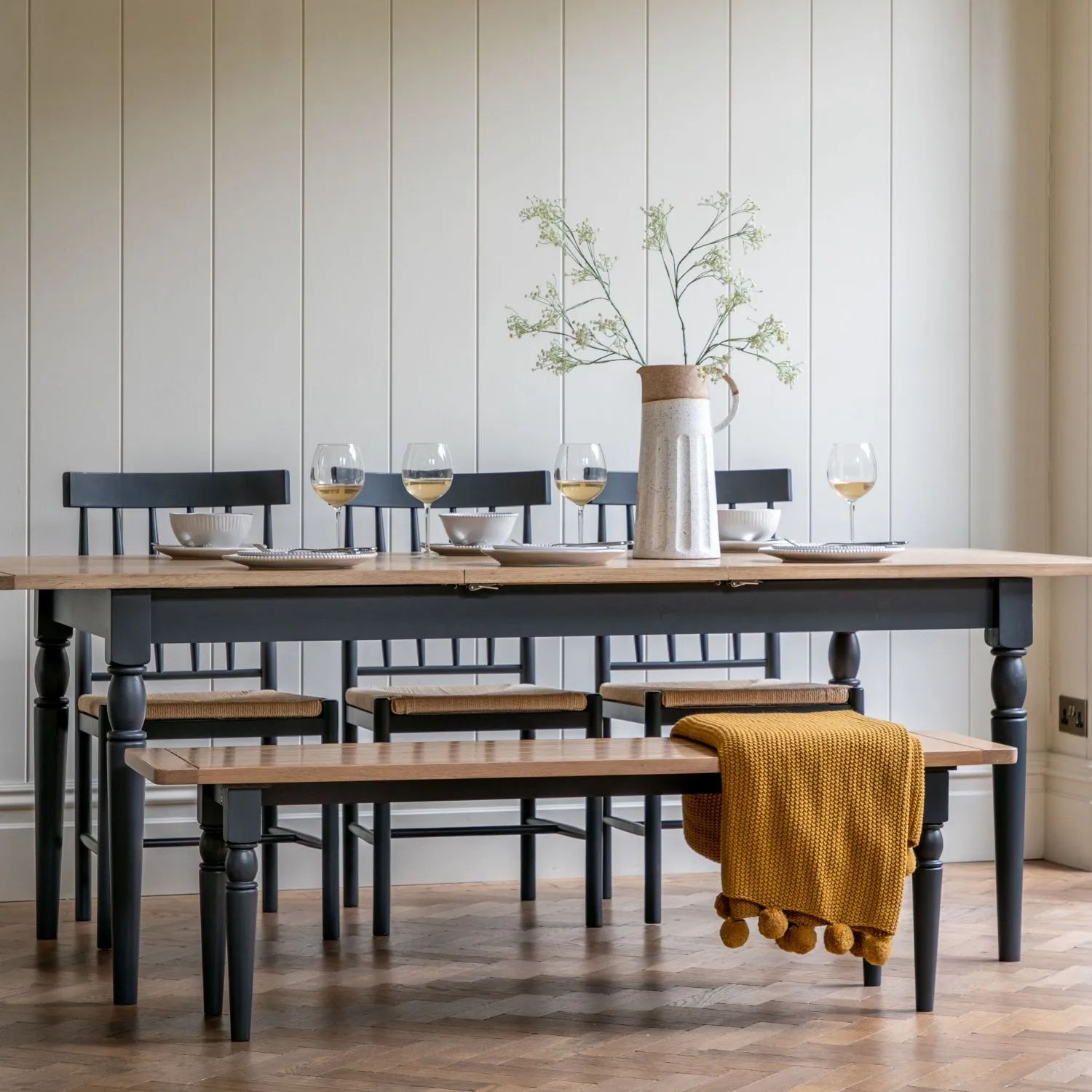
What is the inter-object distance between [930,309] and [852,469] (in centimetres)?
125

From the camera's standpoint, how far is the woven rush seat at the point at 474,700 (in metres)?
2.82

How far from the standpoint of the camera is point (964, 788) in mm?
3811

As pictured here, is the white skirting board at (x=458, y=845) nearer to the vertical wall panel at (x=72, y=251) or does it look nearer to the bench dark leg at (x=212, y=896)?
the vertical wall panel at (x=72, y=251)

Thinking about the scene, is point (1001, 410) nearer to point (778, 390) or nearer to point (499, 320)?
point (778, 390)

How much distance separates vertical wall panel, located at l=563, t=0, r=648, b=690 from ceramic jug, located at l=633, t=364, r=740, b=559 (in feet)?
3.04

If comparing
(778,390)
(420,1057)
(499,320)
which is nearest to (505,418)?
(499,320)

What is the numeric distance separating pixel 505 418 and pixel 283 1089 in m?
1.85

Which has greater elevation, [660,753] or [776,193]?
[776,193]

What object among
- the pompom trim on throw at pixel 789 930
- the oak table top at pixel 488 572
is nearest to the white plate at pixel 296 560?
the oak table top at pixel 488 572

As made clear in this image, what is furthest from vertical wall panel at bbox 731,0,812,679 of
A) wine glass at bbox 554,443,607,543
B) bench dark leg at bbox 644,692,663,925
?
wine glass at bbox 554,443,607,543

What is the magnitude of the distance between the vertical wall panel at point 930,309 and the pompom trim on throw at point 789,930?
1574 mm

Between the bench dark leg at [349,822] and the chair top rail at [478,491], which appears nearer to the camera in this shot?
the bench dark leg at [349,822]

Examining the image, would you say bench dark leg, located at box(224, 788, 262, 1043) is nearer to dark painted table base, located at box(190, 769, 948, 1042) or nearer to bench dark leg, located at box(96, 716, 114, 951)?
dark painted table base, located at box(190, 769, 948, 1042)

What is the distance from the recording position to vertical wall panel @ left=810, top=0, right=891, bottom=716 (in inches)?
147
